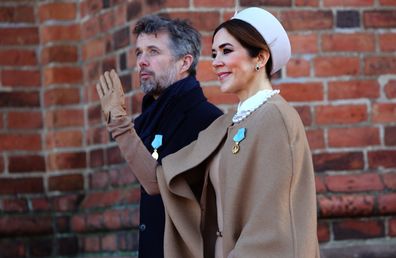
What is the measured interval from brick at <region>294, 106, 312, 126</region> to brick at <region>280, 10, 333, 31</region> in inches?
14.3

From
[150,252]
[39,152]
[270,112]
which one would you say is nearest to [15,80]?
[39,152]

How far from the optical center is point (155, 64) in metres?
4.83

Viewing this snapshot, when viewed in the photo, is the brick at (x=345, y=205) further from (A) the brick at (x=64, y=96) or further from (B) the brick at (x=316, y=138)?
(A) the brick at (x=64, y=96)

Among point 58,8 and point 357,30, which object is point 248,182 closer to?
point 357,30

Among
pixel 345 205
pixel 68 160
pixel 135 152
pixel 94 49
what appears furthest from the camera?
pixel 68 160

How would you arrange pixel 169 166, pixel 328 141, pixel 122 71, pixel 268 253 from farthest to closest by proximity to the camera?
pixel 122 71, pixel 328 141, pixel 169 166, pixel 268 253

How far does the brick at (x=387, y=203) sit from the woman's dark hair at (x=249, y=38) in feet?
5.13

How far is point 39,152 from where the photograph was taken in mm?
6441

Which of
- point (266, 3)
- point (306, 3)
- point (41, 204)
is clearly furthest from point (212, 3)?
point (41, 204)

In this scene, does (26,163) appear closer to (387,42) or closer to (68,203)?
(68,203)

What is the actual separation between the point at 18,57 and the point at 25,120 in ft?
1.09

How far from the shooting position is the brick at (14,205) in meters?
6.34

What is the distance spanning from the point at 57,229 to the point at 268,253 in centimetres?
267

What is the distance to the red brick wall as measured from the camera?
218 inches
